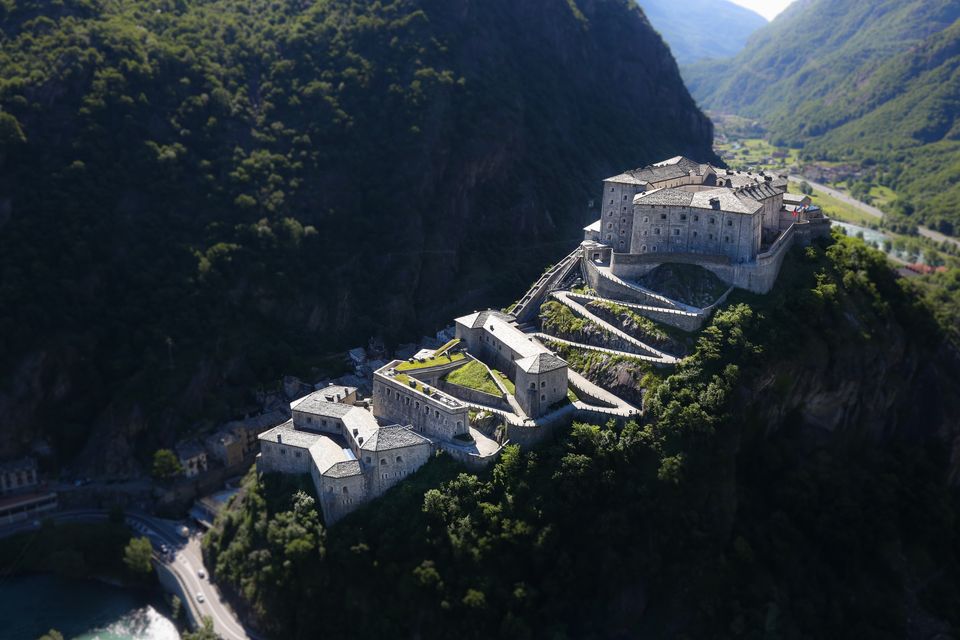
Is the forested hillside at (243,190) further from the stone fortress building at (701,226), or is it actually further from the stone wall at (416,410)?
the stone fortress building at (701,226)

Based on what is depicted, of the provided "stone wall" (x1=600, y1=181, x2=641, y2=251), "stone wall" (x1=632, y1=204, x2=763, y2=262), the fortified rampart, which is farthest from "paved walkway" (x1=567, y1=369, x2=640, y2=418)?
"stone wall" (x1=600, y1=181, x2=641, y2=251)

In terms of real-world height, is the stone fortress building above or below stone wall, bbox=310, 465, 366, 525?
above

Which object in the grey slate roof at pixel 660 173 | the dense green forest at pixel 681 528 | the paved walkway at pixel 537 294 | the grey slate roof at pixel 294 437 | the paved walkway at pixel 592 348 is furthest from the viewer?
the grey slate roof at pixel 660 173

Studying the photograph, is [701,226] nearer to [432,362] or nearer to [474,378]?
[474,378]

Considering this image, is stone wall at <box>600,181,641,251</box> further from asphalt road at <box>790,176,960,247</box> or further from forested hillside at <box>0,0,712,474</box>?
asphalt road at <box>790,176,960,247</box>

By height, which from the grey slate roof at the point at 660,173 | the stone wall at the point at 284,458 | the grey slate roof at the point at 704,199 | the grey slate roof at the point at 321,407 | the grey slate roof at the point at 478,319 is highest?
the grey slate roof at the point at 660,173

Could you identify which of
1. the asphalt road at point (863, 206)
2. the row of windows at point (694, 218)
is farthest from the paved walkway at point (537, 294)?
the asphalt road at point (863, 206)
